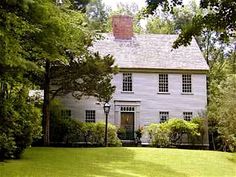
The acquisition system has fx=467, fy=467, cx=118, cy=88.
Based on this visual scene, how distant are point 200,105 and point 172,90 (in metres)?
2.46

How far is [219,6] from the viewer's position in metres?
6.91

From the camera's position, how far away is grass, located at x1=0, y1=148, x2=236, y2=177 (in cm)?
1562

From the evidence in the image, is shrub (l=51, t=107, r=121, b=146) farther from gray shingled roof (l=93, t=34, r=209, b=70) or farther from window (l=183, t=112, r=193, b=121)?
window (l=183, t=112, r=193, b=121)

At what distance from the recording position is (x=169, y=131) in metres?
33.1

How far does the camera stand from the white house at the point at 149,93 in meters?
35.8

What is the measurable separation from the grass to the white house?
10.1 m

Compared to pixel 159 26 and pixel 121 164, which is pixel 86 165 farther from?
pixel 159 26

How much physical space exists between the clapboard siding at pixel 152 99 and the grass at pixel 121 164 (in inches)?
396

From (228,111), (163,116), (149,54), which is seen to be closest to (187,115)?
(163,116)

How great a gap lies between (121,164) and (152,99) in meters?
16.9

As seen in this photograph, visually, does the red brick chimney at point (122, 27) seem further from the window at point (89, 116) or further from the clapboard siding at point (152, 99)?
the window at point (89, 116)

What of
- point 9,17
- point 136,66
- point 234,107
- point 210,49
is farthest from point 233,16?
point 210,49

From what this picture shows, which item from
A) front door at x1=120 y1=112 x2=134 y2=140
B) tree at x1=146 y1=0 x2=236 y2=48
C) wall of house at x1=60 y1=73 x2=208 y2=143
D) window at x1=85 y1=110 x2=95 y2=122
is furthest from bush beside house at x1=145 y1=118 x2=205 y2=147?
tree at x1=146 y1=0 x2=236 y2=48

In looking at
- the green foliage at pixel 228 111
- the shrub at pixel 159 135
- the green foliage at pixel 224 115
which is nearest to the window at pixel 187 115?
the green foliage at pixel 224 115
